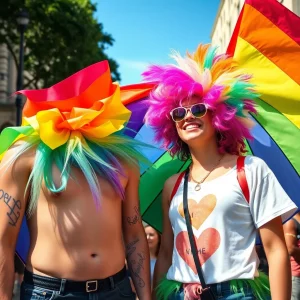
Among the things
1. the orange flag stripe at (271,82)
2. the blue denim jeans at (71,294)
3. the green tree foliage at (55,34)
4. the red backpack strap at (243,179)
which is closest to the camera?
the blue denim jeans at (71,294)

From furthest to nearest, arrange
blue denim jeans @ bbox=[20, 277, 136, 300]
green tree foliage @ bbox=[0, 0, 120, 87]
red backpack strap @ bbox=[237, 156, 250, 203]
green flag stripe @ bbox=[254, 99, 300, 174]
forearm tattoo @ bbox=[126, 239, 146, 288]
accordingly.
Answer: green tree foliage @ bbox=[0, 0, 120, 87]
green flag stripe @ bbox=[254, 99, 300, 174]
forearm tattoo @ bbox=[126, 239, 146, 288]
red backpack strap @ bbox=[237, 156, 250, 203]
blue denim jeans @ bbox=[20, 277, 136, 300]

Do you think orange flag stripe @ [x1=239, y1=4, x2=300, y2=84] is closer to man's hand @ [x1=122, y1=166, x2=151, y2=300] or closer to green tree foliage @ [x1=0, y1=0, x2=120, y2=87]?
man's hand @ [x1=122, y1=166, x2=151, y2=300]

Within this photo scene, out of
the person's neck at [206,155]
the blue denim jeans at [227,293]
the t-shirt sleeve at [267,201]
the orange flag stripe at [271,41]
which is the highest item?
the orange flag stripe at [271,41]

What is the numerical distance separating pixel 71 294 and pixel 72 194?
49cm

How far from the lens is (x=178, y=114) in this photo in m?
2.85

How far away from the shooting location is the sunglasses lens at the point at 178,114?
112 inches

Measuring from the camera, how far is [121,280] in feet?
8.64

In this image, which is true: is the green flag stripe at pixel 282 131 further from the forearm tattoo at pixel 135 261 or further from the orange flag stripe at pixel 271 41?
the forearm tattoo at pixel 135 261

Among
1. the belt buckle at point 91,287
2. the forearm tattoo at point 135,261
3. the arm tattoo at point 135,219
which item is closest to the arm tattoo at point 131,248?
the forearm tattoo at point 135,261

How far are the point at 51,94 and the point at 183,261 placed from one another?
114 centimetres

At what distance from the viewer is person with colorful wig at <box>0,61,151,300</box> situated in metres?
2.51

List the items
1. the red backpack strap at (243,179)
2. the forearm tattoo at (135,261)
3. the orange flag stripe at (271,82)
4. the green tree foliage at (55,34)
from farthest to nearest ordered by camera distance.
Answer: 1. the green tree foliage at (55,34)
2. the orange flag stripe at (271,82)
3. the forearm tattoo at (135,261)
4. the red backpack strap at (243,179)

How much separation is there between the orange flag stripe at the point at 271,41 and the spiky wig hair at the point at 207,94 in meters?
0.43

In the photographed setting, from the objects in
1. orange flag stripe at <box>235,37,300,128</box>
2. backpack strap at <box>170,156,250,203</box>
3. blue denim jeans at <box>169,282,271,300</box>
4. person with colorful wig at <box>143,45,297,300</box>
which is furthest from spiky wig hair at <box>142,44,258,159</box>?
blue denim jeans at <box>169,282,271,300</box>
